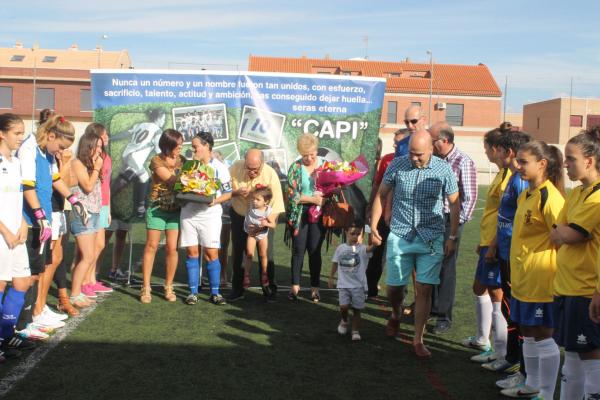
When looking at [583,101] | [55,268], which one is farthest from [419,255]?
[583,101]

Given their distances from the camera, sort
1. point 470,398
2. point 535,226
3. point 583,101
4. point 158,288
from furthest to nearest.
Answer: point 583,101 < point 158,288 < point 470,398 < point 535,226

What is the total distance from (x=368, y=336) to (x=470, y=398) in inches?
70.1

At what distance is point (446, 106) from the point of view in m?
65.2

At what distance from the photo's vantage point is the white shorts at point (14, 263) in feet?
17.0

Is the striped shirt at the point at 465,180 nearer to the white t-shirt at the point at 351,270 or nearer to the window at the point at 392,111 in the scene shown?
the white t-shirt at the point at 351,270

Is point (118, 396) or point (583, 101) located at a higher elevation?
point (583, 101)

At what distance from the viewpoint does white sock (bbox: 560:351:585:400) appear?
161 inches

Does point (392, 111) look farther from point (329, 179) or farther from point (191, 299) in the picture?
point (191, 299)

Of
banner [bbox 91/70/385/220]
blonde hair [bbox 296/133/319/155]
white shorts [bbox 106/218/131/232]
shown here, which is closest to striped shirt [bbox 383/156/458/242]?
blonde hair [bbox 296/133/319/155]

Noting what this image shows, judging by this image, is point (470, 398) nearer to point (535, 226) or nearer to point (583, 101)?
point (535, 226)

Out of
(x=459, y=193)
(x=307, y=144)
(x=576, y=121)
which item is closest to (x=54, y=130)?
(x=307, y=144)

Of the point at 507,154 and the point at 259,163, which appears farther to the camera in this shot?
the point at 259,163

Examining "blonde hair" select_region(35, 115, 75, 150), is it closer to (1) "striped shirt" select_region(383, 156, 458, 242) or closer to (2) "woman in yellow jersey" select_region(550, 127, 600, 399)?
(1) "striped shirt" select_region(383, 156, 458, 242)

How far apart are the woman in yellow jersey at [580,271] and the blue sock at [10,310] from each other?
4157 mm
